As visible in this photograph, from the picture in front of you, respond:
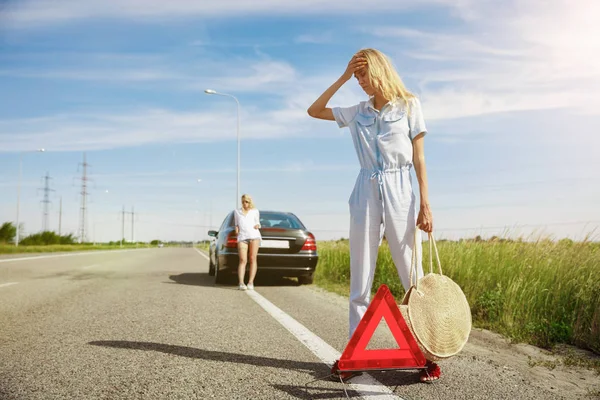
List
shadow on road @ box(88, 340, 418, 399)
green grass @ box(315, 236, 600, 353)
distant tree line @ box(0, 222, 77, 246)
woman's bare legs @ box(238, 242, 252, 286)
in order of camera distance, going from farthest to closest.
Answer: distant tree line @ box(0, 222, 77, 246), woman's bare legs @ box(238, 242, 252, 286), green grass @ box(315, 236, 600, 353), shadow on road @ box(88, 340, 418, 399)

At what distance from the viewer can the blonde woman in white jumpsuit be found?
3.68 metres

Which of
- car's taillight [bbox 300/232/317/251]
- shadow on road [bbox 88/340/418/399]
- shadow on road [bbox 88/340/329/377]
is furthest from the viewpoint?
car's taillight [bbox 300/232/317/251]

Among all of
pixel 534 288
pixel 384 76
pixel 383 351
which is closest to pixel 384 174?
pixel 384 76

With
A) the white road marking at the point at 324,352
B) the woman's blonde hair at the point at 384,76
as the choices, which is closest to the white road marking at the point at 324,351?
the white road marking at the point at 324,352

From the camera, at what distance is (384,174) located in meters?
3.71

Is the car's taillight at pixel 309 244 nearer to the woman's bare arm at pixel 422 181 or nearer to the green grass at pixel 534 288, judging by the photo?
the green grass at pixel 534 288

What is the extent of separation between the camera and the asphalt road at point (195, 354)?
353 cm

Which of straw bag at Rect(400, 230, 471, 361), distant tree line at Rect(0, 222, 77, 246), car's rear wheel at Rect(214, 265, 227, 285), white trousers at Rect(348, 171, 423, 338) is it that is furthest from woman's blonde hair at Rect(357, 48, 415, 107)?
distant tree line at Rect(0, 222, 77, 246)

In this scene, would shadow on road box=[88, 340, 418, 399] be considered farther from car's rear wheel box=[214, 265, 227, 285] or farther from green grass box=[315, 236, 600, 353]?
car's rear wheel box=[214, 265, 227, 285]

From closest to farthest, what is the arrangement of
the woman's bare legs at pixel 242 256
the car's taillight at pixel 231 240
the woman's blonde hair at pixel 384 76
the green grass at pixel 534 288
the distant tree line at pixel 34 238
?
the woman's blonde hair at pixel 384 76 < the green grass at pixel 534 288 < the woman's bare legs at pixel 242 256 < the car's taillight at pixel 231 240 < the distant tree line at pixel 34 238

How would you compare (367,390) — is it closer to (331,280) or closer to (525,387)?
(525,387)

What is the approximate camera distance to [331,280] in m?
12.3

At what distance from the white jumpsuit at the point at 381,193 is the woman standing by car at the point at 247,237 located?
6.31m

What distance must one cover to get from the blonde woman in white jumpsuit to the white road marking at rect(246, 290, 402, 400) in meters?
0.33
